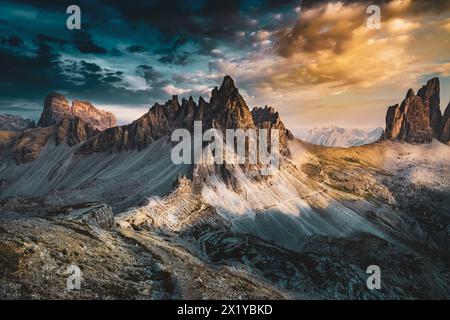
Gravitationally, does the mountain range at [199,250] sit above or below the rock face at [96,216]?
below

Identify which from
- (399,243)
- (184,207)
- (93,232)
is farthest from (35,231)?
(399,243)

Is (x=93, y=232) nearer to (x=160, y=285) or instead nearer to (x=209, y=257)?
(x=160, y=285)

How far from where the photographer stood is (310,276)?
388 ft

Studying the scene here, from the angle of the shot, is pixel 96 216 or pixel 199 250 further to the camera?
pixel 199 250

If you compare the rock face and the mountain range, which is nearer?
the mountain range

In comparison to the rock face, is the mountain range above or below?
below

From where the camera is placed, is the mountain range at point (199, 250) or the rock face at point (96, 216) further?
the rock face at point (96, 216)

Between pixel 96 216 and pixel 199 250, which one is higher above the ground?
pixel 96 216
